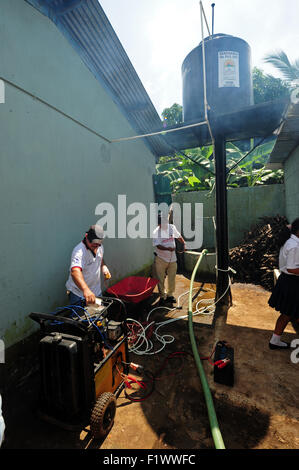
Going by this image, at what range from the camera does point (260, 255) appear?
7129 millimetres

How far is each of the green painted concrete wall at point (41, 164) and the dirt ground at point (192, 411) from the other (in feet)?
3.68

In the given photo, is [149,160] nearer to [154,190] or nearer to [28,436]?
[154,190]

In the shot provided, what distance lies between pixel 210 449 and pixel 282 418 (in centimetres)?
98

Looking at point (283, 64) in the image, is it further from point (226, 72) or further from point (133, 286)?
point (133, 286)

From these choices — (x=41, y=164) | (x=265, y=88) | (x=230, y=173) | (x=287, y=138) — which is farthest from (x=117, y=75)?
(x=265, y=88)

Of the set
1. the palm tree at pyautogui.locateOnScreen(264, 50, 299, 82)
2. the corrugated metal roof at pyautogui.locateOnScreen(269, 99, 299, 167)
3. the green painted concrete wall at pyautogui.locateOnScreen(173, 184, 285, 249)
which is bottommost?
the green painted concrete wall at pyautogui.locateOnScreen(173, 184, 285, 249)

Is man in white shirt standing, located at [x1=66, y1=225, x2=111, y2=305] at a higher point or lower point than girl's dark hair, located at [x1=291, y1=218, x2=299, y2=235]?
lower

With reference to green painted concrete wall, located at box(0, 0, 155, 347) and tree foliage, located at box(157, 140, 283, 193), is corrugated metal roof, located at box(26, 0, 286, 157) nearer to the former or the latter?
green painted concrete wall, located at box(0, 0, 155, 347)

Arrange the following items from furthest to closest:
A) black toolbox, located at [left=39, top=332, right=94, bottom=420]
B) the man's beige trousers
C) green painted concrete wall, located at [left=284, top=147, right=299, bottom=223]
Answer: the man's beige trousers → green painted concrete wall, located at [left=284, top=147, right=299, bottom=223] → black toolbox, located at [left=39, top=332, right=94, bottom=420]

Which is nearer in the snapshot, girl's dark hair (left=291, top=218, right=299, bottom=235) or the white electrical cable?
girl's dark hair (left=291, top=218, right=299, bottom=235)

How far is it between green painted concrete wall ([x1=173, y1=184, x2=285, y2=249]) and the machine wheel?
289 inches

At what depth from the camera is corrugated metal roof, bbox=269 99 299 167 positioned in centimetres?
368

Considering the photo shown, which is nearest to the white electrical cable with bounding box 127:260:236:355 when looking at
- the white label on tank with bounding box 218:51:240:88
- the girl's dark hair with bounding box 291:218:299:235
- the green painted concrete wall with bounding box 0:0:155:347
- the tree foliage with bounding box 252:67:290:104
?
the green painted concrete wall with bounding box 0:0:155:347
